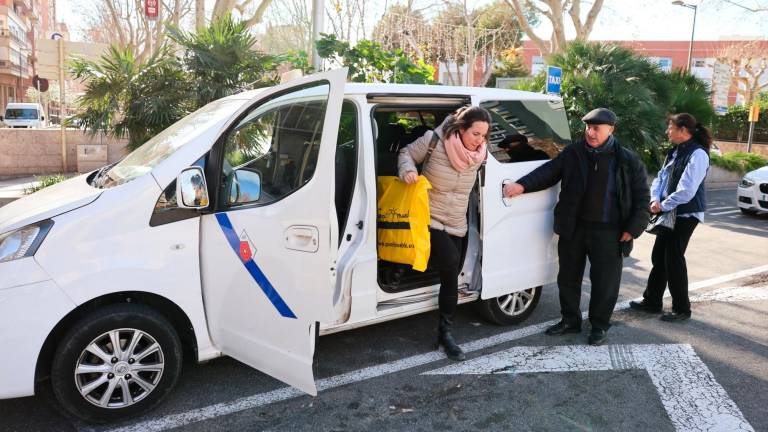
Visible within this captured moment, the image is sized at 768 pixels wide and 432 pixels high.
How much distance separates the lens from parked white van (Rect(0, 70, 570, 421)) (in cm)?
275

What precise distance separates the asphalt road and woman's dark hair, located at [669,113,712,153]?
5.06ft

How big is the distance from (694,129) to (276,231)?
12.1 feet

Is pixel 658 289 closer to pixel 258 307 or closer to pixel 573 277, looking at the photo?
pixel 573 277

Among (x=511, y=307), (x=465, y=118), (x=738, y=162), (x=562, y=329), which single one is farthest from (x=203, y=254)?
(x=738, y=162)

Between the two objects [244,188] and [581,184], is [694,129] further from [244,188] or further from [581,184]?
[244,188]

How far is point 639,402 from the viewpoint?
135 inches

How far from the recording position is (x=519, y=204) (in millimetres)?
4176

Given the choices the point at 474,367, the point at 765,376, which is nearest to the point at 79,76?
the point at 474,367

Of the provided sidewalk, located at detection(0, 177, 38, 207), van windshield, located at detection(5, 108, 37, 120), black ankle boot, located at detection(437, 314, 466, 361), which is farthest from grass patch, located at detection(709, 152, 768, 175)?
van windshield, located at detection(5, 108, 37, 120)

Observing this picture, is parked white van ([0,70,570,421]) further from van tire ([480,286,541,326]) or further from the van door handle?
van tire ([480,286,541,326])

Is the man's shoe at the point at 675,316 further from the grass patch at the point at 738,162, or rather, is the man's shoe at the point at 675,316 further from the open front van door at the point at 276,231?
the grass patch at the point at 738,162

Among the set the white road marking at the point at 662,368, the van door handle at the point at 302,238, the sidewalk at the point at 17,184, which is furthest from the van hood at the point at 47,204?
the sidewalk at the point at 17,184

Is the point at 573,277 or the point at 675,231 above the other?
the point at 675,231

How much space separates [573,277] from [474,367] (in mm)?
1163
